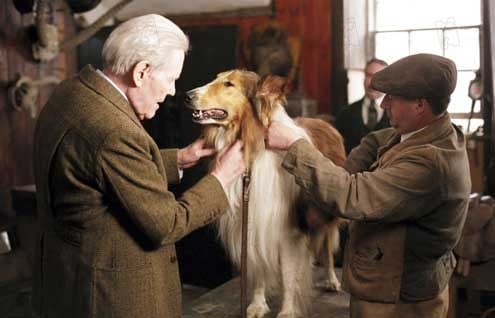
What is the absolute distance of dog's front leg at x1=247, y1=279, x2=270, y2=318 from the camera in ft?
8.05

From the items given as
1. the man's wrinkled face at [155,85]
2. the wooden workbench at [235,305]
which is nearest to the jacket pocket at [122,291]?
the man's wrinkled face at [155,85]

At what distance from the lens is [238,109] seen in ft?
7.05

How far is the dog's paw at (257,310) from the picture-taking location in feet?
8.04

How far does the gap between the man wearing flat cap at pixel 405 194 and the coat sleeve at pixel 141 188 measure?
402mm

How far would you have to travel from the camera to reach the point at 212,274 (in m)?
2.99

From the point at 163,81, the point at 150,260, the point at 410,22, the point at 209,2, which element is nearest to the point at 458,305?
the point at 410,22

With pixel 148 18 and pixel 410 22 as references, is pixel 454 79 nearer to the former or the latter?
pixel 410 22

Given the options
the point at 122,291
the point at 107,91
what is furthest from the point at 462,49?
the point at 122,291

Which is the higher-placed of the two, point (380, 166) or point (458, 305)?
point (380, 166)

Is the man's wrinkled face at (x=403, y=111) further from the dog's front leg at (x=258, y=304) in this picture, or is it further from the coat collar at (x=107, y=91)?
the dog's front leg at (x=258, y=304)

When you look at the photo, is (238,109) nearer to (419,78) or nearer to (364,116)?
(419,78)

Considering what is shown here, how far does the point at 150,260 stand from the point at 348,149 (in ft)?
4.52

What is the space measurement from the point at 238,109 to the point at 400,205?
2.22 feet

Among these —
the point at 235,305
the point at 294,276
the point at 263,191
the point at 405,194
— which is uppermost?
the point at 405,194
